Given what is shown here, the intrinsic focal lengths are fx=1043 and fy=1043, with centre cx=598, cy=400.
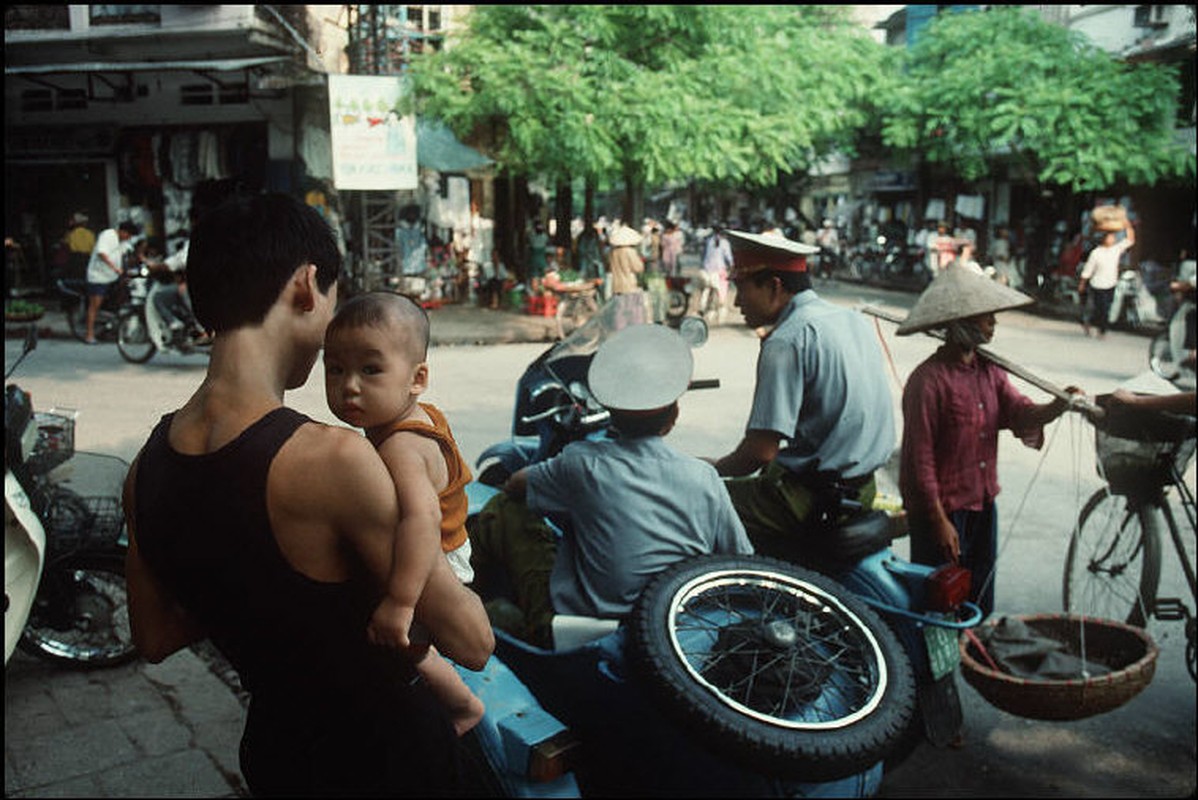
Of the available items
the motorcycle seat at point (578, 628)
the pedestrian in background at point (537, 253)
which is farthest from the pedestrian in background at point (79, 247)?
the motorcycle seat at point (578, 628)

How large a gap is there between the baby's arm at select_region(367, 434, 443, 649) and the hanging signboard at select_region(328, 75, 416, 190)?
0.58 meters

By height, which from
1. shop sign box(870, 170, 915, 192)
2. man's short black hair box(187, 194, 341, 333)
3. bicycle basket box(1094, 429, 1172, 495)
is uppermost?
shop sign box(870, 170, 915, 192)

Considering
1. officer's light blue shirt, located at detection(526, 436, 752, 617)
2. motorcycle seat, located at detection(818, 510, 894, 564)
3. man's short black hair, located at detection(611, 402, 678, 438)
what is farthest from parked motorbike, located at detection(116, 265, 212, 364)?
motorcycle seat, located at detection(818, 510, 894, 564)

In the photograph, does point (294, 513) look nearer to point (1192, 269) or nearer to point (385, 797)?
point (385, 797)

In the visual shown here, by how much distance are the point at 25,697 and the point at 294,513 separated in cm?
362

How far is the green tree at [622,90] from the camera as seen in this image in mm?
11391

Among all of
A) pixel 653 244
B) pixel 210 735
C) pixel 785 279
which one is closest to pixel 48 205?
pixel 653 244

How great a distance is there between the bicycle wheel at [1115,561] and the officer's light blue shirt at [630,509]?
263cm

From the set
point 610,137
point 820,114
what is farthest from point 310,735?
point 820,114

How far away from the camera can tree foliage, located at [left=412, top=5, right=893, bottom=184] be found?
37.3 feet

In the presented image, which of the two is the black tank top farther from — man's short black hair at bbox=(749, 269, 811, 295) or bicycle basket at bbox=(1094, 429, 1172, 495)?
bicycle basket at bbox=(1094, 429, 1172, 495)

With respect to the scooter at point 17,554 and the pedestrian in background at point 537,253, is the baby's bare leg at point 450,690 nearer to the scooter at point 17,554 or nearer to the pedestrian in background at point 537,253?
the scooter at point 17,554

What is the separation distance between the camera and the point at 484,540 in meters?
2.54

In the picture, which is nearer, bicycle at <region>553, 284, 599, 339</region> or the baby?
the baby
